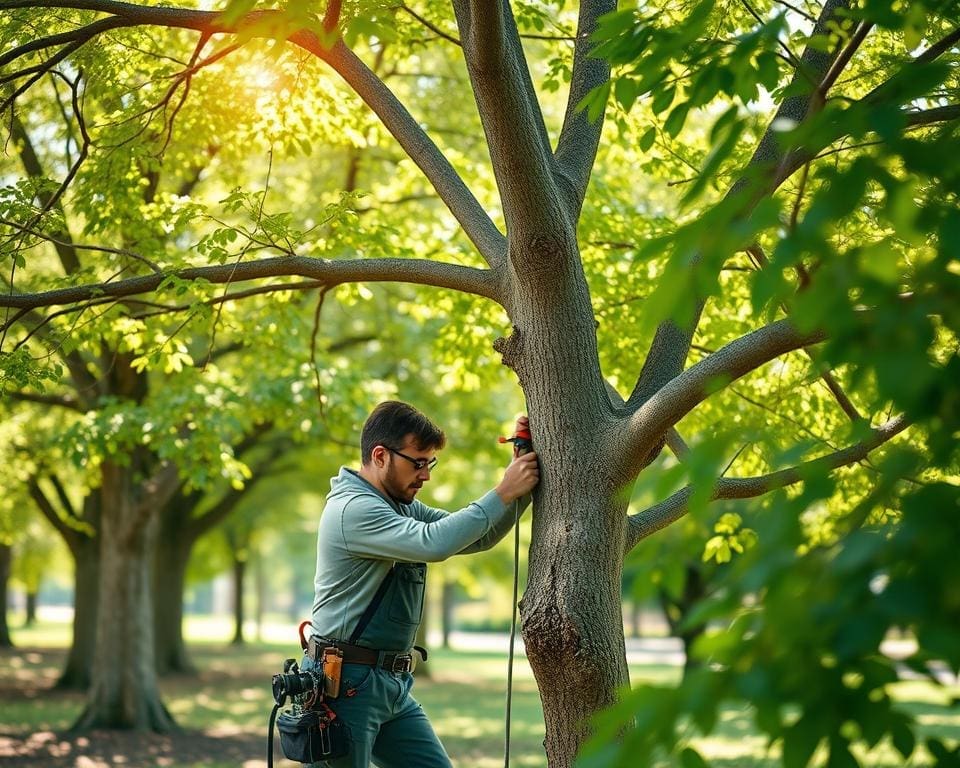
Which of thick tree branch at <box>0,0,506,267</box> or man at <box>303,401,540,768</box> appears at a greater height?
thick tree branch at <box>0,0,506,267</box>

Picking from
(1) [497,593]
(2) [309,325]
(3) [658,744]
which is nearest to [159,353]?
(3) [658,744]

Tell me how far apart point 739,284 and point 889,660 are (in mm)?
5326

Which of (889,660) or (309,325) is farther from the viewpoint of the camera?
(309,325)

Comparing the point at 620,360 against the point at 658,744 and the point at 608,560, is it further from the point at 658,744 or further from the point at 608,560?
the point at 658,744

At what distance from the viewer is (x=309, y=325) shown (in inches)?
537

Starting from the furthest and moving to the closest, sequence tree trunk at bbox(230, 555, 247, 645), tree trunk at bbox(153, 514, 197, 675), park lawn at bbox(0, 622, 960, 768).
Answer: tree trunk at bbox(230, 555, 247, 645) → tree trunk at bbox(153, 514, 197, 675) → park lawn at bbox(0, 622, 960, 768)

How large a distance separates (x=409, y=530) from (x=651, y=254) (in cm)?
217

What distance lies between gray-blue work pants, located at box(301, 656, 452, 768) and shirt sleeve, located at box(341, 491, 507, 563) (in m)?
0.50

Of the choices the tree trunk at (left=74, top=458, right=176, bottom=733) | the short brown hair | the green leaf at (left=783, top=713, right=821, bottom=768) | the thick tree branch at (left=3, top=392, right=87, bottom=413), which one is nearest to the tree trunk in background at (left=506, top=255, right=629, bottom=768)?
the short brown hair

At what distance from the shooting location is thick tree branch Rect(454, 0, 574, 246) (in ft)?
13.4

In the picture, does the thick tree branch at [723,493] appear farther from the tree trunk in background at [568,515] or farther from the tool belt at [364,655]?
the tool belt at [364,655]

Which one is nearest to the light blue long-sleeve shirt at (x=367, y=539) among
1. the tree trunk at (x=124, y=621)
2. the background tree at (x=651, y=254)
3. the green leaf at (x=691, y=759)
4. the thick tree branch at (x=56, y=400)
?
the background tree at (x=651, y=254)

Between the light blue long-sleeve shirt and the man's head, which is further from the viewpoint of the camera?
the man's head

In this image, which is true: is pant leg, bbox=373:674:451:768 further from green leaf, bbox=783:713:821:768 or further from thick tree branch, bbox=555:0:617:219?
green leaf, bbox=783:713:821:768
